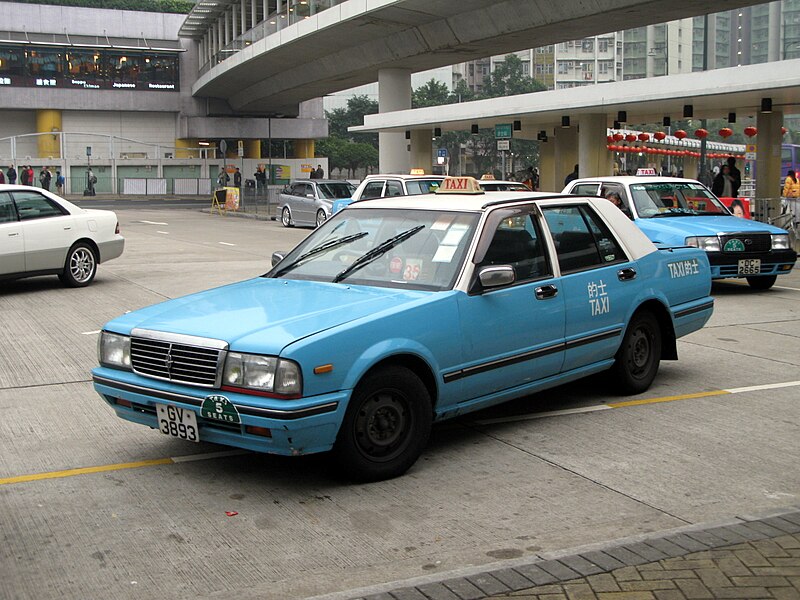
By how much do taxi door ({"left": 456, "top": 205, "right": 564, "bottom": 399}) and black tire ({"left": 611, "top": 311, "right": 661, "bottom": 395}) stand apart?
935mm

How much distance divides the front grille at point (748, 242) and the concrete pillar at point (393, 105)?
26142 millimetres

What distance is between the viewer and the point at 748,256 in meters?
13.6

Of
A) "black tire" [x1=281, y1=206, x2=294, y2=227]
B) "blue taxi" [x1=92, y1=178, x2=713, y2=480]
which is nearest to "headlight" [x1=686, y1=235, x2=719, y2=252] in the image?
"blue taxi" [x1=92, y1=178, x2=713, y2=480]

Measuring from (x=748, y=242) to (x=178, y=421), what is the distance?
10098mm

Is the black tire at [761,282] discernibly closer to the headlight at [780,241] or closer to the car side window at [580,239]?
the headlight at [780,241]

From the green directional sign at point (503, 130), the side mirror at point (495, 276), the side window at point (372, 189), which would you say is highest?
the green directional sign at point (503, 130)

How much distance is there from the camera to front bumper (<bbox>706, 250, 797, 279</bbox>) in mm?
13289

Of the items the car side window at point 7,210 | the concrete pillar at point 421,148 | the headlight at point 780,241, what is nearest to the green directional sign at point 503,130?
the concrete pillar at point 421,148

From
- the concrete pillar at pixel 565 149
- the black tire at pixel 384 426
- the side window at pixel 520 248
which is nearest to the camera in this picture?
the black tire at pixel 384 426

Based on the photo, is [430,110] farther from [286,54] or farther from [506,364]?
[506,364]

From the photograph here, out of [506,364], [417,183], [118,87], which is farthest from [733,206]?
[118,87]

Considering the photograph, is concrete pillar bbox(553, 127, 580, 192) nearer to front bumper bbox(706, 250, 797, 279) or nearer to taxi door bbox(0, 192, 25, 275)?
front bumper bbox(706, 250, 797, 279)

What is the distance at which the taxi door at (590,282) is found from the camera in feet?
23.0

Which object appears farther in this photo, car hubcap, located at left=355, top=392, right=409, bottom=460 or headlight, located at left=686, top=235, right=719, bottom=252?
headlight, located at left=686, top=235, right=719, bottom=252
